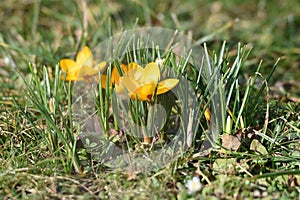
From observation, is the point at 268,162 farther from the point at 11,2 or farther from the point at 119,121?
the point at 11,2

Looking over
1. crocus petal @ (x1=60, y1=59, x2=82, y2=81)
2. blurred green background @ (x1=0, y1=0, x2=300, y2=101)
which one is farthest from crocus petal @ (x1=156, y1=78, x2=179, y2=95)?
blurred green background @ (x1=0, y1=0, x2=300, y2=101)

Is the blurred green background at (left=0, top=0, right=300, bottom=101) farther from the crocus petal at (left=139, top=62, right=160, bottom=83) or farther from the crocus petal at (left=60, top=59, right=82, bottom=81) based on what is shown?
the crocus petal at (left=139, top=62, right=160, bottom=83)

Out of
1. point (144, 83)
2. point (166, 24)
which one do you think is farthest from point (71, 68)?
point (166, 24)

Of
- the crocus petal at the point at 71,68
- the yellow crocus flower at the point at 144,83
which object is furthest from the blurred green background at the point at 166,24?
the yellow crocus flower at the point at 144,83

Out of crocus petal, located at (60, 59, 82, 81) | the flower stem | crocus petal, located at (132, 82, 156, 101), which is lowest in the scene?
the flower stem

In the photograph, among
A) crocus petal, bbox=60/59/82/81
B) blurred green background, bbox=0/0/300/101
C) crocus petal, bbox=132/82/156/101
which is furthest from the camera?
blurred green background, bbox=0/0/300/101

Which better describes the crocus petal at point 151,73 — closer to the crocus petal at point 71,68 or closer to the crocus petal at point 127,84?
the crocus petal at point 127,84
